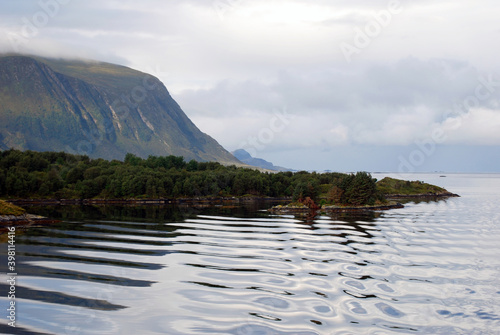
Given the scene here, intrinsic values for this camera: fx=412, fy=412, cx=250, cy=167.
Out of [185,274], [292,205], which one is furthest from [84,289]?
[292,205]

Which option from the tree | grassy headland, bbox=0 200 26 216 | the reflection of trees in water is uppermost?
the tree

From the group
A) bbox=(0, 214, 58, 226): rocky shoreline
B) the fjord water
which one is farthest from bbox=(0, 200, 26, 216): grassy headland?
the fjord water

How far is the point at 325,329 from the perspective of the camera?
2953cm

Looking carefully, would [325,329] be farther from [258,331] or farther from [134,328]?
[134,328]

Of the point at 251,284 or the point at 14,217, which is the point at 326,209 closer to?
the point at 14,217

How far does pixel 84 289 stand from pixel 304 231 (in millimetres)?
54428

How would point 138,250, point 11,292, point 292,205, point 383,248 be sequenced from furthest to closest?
point 292,205, point 383,248, point 138,250, point 11,292

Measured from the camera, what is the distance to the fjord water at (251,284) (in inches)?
1209

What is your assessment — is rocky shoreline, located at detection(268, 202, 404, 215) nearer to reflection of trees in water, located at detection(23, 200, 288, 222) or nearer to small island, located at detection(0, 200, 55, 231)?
reflection of trees in water, located at detection(23, 200, 288, 222)

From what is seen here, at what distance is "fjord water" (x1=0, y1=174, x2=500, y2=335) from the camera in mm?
30719

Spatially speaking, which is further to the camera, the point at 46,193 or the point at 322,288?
the point at 46,193

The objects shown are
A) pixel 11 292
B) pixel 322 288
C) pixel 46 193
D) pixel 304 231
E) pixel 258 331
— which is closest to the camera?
pixel 258 331

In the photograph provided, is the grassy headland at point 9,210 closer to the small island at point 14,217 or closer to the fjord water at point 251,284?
the small island at point 14,217

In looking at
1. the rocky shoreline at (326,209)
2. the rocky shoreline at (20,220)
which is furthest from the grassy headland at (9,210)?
the rocky shoreline at (326,209)
